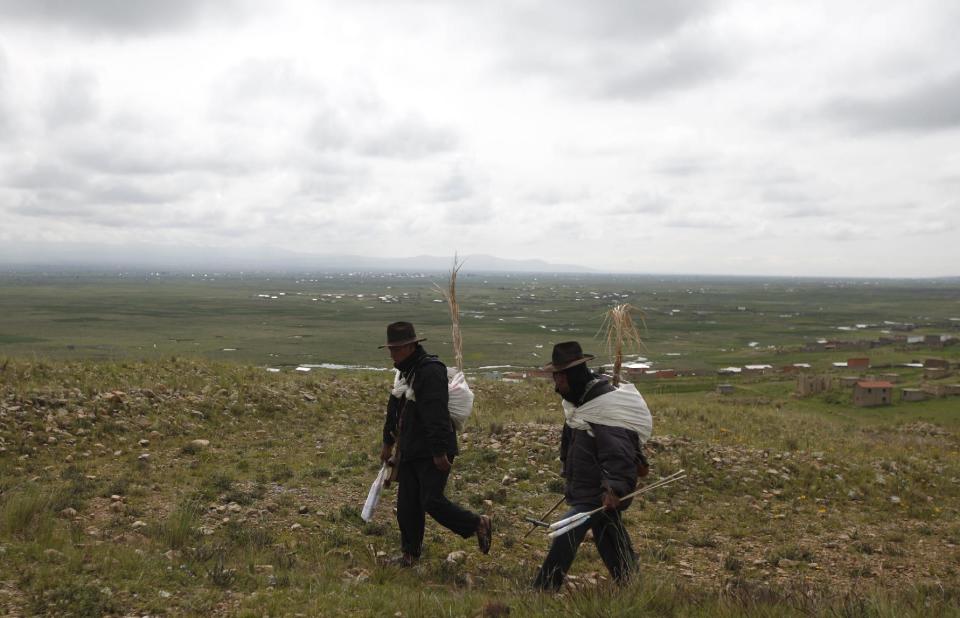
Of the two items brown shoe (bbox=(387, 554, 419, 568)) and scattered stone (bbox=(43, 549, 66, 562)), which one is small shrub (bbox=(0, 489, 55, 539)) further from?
brown shoe (bbox=(387, 554, 419, 568))

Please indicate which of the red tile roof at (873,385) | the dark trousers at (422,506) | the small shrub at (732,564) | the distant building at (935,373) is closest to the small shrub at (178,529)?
the dark trousers at (422,506)

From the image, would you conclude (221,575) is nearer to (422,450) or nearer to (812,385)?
(422,450)

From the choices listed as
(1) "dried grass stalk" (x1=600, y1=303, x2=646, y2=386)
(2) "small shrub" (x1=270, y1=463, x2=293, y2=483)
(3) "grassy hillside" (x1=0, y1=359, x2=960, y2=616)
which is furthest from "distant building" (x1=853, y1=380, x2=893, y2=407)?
(2) "small shrub" (x1=270, y1=463, x2=293, y2=483)

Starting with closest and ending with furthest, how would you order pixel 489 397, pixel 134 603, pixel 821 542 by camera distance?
1. pixel 134 603
2. pixel 821 542
3. pixel 489 397

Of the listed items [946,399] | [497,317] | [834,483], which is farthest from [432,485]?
[497,317]

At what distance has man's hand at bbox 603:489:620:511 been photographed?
4430 millimetres

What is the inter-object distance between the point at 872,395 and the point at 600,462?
34.4 metres

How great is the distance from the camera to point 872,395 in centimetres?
3281

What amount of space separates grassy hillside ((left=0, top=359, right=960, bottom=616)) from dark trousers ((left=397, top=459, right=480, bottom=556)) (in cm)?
34

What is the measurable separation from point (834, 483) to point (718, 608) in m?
5.94

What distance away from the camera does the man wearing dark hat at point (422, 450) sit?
5387 mm

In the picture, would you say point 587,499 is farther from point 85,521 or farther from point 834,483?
point 834,483

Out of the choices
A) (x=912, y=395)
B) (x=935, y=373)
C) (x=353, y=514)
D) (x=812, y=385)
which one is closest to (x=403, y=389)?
(x=353, y=514)

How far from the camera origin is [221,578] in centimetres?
463
